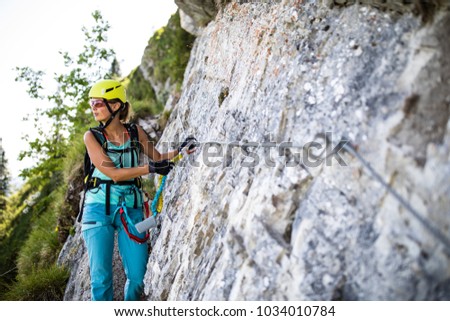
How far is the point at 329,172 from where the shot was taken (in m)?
3.16

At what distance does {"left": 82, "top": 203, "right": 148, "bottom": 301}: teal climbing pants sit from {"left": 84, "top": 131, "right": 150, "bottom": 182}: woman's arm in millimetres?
551

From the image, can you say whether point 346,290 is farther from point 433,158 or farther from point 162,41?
point 162,41

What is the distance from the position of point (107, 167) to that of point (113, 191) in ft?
1.43

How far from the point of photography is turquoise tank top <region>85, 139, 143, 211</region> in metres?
5.09

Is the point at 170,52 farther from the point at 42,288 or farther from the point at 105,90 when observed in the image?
the point at 42,288

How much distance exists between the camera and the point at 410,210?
2645mm

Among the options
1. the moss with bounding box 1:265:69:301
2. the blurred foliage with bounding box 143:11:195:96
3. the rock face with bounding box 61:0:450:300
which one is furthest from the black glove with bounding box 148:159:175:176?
the blurred foliage with bounding box 143:11:195:96

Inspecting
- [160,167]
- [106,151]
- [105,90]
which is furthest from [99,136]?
[160,167]

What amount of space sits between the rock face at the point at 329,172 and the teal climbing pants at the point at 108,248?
0.67 m

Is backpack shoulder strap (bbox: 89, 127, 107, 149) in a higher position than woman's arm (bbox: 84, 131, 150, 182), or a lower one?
higher

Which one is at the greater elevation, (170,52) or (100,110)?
(170,52)

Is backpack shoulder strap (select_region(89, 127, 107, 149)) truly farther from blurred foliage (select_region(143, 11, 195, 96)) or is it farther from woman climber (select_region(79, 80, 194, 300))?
blurred foliage (select_region(143, 11, 195, 96))
